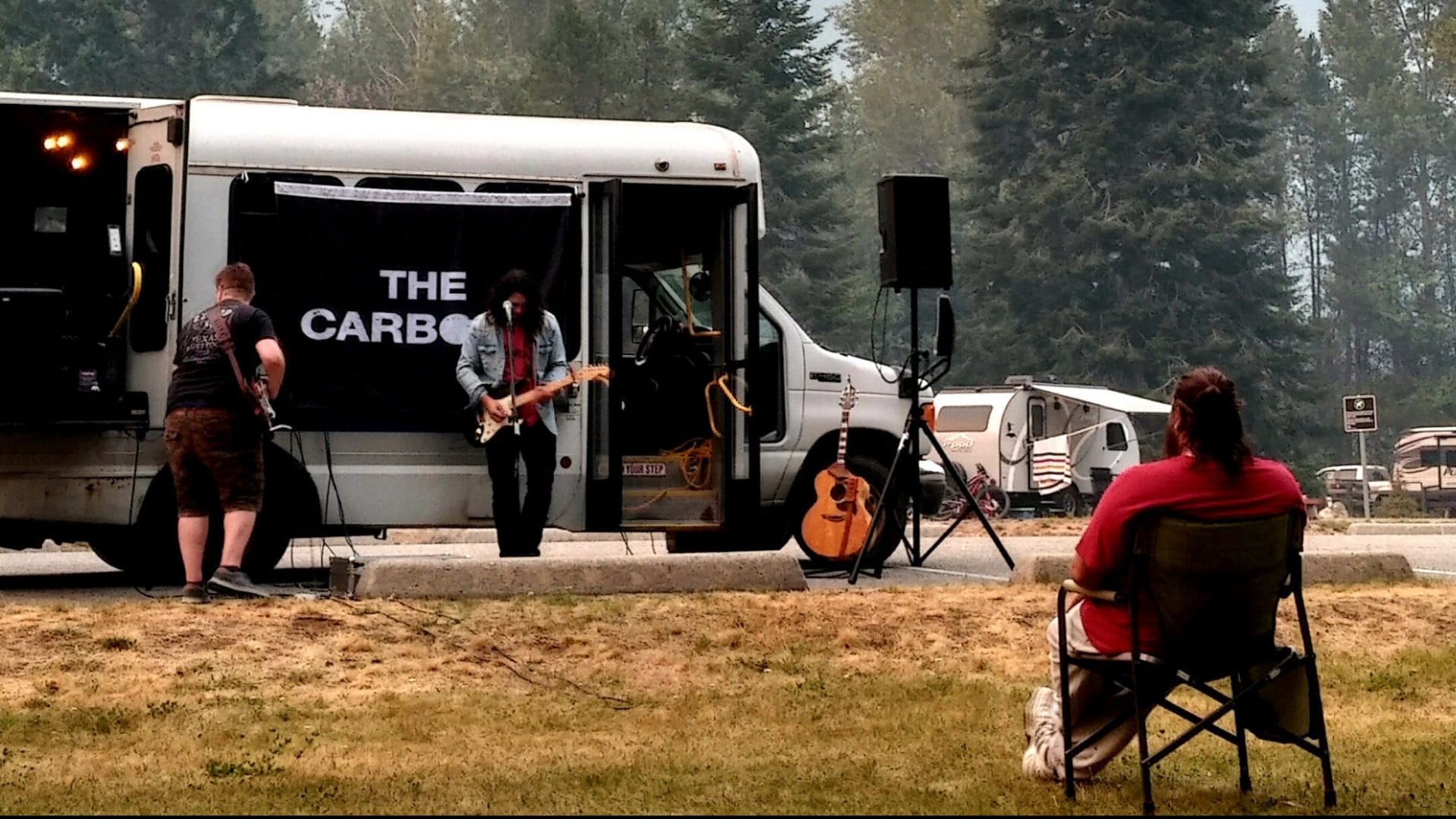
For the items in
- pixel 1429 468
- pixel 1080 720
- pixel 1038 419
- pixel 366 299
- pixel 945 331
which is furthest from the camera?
pixel 1429 468

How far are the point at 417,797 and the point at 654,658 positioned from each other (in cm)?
282

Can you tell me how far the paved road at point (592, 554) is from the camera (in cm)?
1272

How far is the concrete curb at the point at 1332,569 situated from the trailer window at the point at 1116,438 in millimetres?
A: 25599

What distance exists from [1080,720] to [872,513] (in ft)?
24.4

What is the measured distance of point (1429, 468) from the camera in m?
46.8

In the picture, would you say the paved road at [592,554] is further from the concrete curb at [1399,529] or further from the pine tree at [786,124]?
the pine tree at [786,124]

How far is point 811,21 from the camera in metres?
52.8

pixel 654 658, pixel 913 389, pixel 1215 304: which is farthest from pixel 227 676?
pixel 1215 304

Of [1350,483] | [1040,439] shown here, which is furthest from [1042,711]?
[1350,483]

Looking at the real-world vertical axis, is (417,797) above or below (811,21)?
below

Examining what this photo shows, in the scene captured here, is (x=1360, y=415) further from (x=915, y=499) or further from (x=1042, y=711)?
(x=1042, y=711)

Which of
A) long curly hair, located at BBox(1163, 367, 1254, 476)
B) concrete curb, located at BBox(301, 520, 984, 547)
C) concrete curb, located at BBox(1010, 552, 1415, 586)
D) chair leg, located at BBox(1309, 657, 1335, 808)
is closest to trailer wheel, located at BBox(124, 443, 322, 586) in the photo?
concrete curb, located at BBox(1010, 552, 1415, 586)

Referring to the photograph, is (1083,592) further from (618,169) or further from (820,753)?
(618,169)

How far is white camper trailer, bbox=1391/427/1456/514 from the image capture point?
44500 mm
